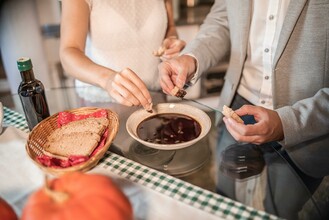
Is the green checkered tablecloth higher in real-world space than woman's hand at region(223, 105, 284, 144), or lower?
lower

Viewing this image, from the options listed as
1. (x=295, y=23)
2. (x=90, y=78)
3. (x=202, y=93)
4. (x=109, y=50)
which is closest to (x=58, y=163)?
(x=90, y=78)

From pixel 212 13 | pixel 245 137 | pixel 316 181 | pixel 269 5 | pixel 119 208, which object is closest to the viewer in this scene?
pixel 119 208

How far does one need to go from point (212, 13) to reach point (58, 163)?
1.05 metres

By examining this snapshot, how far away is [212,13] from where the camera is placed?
1.43 m

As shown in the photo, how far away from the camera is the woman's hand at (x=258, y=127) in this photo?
2.77 ft

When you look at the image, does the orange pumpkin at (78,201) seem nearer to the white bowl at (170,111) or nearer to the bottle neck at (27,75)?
the white bowl at (170,111)

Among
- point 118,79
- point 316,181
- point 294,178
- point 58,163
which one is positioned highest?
point 118,79

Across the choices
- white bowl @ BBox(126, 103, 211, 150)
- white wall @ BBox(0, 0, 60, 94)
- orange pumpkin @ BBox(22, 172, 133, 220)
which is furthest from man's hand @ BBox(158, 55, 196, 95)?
white wall @ BBox(0, 0, 60, 94)

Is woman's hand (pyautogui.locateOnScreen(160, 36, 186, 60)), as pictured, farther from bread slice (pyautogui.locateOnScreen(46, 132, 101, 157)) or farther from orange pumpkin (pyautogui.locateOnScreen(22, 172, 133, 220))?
orange pumpkin (pyautogui.locateOnScreen(22, 172, 133, 220))

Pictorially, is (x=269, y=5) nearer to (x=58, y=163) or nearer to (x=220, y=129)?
(x=220, y=129)

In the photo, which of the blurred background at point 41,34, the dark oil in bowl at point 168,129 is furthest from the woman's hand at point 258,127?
the blurred background at point 41,34

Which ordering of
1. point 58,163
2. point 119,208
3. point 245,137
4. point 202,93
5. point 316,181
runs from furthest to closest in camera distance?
point 202,93
point 316,181
point 245,137
point 58,163
point 119,208

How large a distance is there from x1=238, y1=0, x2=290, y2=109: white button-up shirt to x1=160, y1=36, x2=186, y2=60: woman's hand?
0.30 meters

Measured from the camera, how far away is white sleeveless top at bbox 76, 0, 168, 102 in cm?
130
